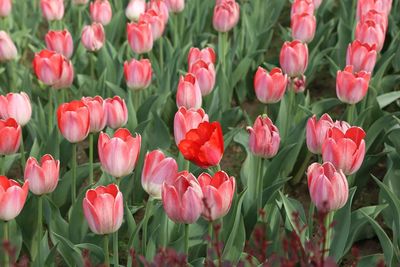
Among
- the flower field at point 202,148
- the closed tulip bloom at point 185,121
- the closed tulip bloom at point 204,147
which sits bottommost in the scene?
the flower field at point 202,148

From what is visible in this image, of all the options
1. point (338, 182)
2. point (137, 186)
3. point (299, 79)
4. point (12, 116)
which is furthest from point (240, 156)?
point (338, 182)

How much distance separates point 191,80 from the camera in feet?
8.89

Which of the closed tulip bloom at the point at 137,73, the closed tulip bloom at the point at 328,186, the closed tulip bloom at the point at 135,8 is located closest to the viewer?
the closed tulip bloom at the point at 328,186

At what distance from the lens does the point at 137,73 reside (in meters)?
3.08

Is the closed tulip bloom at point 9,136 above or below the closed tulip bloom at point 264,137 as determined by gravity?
below

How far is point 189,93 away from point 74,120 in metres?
0.47

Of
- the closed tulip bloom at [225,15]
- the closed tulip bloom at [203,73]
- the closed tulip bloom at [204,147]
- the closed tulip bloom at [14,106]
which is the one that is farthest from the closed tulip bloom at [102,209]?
the closed tulip bloom at [225,15]

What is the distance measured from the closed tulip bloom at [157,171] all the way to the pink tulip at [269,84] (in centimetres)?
72

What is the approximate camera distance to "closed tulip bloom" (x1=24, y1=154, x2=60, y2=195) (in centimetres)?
224

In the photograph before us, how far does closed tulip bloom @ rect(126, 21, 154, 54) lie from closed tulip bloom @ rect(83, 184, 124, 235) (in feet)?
4.65

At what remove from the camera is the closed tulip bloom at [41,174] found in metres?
2.24

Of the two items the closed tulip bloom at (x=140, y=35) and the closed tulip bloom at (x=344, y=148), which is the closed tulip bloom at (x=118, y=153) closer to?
the closed tulip bloom at (x=344, y=148)

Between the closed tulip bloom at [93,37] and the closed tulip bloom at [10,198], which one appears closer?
the closed tulip bloom at [10,198]

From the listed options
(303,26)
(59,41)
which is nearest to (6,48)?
(59,41)
